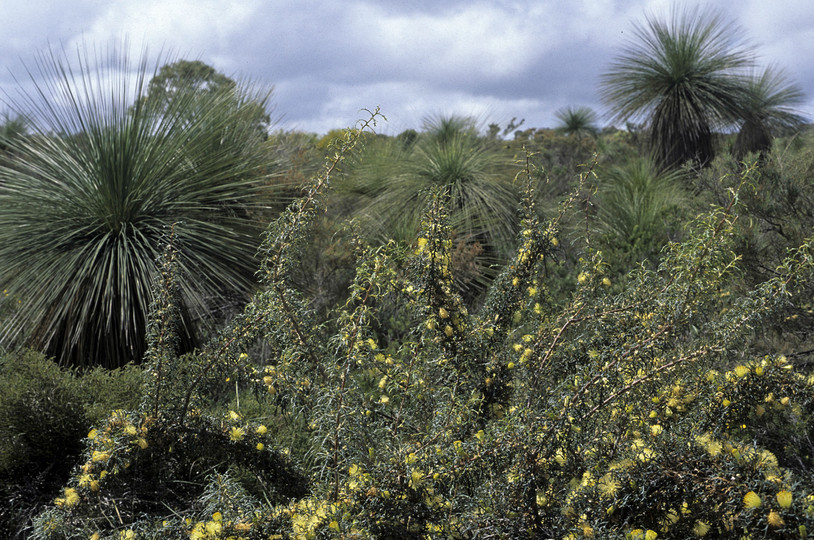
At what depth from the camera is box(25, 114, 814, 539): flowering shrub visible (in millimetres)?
2039

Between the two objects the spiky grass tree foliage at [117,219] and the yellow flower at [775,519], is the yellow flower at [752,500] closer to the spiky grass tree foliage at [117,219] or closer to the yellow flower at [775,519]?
the yellow flower at [775,519]

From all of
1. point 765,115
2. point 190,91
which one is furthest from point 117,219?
point 765,115

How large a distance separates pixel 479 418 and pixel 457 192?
5.56 m

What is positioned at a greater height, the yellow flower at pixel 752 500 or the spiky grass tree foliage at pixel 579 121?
the spiky grass tree foliage at pixel 579 121

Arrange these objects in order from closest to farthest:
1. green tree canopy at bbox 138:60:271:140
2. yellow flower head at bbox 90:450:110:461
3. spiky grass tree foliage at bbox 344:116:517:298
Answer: yellow flower head at bbox 90:450:110:461, green tree canopy at bbox 138:60:271:140, spiky grass tree foliage at bbox 344:116:517:298

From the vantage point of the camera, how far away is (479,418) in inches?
108

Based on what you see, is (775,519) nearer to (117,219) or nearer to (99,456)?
(99,456)

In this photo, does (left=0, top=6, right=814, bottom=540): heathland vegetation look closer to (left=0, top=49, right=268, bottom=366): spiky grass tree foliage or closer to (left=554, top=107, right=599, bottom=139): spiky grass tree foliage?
(left=0, top=49, right=268, bottom=366): spiky grass tree foliage

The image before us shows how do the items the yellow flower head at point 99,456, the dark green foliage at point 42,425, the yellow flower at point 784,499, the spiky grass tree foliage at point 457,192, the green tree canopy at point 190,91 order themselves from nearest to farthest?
the yellow flower at point 784,499 → the yellow flower head at point 99,456 → the dark green foliage at point 42,425 → the green tree canopy at point 190,91 → the spiky grass tree foliage at point 457,192

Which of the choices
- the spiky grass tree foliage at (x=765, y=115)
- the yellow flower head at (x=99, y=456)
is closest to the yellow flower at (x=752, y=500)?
the yellow flower head at (x=99, y=456)

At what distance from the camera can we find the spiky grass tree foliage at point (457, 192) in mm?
7473

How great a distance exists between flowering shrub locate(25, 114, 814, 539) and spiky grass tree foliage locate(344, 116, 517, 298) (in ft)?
12.8

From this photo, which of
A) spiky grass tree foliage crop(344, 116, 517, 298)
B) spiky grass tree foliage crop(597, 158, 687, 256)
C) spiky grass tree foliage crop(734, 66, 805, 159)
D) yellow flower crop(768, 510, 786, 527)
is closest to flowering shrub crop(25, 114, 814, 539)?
yellow flower crop(768, 510, 786, 527)

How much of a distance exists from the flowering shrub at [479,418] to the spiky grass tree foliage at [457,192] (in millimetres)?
3888
